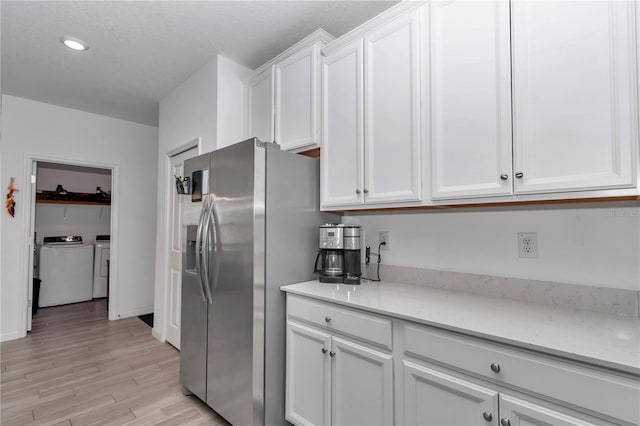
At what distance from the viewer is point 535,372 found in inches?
41.1

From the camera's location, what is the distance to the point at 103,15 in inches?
85.0

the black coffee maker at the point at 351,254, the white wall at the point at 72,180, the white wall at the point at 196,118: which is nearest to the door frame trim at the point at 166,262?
the white wall at the point at 196,118

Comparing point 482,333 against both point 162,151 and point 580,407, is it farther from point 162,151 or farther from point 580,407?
point 162,151

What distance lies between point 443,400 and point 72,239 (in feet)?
20.7

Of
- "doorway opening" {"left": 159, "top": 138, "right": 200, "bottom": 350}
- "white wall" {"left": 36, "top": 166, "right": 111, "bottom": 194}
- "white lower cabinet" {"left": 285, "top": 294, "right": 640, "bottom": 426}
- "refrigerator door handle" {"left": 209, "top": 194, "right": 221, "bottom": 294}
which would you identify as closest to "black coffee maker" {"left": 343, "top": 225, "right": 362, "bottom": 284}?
"white lower cabinet" {"left": 285, "top": 294, "right": 640, "bottom": 426}

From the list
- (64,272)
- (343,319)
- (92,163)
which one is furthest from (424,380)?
(64,272)

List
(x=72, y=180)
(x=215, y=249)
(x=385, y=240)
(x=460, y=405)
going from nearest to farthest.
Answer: (x=460, y=405)
(x=215, y=249)
(x=385, y=240)
(x=72, y=180)

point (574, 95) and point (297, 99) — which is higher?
point (297, 99)

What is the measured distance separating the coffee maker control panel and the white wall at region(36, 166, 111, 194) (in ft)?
18.4

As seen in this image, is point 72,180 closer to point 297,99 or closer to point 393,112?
point 297,99

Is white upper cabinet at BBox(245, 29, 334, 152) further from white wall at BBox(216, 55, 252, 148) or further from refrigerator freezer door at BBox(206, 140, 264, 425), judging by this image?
refrigerator freezer door at BBox(206, 140, 264, 425)

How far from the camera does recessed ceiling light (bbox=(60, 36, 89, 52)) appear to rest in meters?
2.43

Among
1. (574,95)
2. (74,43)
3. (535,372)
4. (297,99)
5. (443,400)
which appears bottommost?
(443,400)

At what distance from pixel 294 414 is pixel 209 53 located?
2.76 metres
